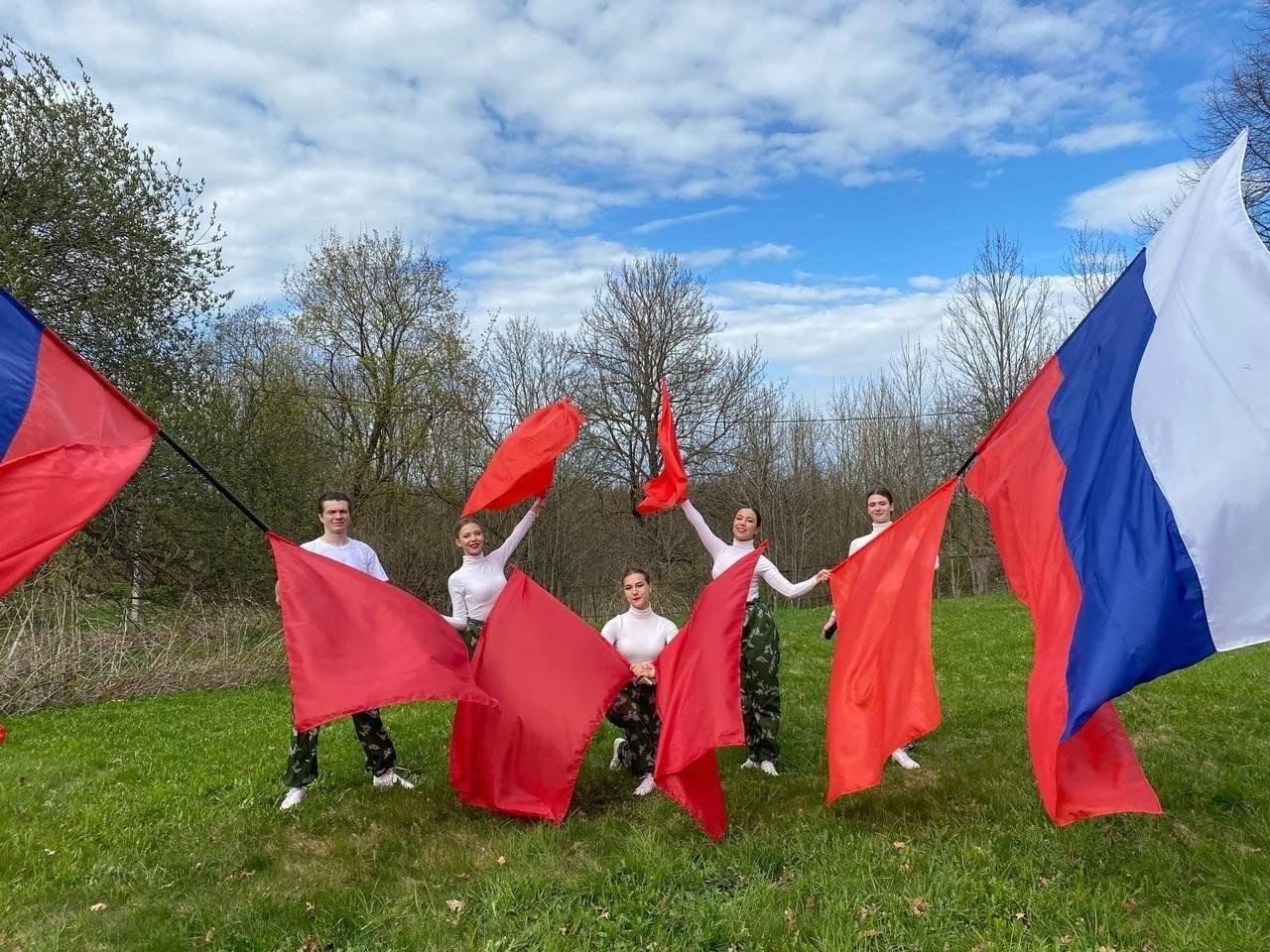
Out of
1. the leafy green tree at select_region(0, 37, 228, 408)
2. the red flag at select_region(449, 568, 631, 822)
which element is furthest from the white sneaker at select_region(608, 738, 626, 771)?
the leafy green tree at select_region(0, 37, 228, 408)

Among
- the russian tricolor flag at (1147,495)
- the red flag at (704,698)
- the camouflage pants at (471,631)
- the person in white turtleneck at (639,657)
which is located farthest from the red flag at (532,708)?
the russian tricolor flag at (1147,495)

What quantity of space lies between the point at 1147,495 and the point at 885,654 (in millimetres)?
1879

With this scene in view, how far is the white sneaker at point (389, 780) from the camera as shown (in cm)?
680

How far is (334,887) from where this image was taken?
5012mm

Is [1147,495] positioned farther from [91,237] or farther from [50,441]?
[91,237]

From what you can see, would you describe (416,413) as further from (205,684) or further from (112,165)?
(205,684)

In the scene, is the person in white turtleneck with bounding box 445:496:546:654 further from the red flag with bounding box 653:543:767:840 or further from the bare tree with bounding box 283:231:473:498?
the bare tree with bounding box 283:231:473:498

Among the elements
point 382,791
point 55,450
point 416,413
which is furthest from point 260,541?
point 55,450

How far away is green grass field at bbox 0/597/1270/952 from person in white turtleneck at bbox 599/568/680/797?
12.5 inches

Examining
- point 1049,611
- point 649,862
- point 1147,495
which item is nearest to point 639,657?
point 649,862

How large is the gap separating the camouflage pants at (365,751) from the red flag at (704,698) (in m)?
2.44

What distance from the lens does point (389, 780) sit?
6848 mm

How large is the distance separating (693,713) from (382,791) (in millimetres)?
2802

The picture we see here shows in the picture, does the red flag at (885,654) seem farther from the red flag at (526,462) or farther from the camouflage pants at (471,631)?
the camouflage pants at (471,631)
